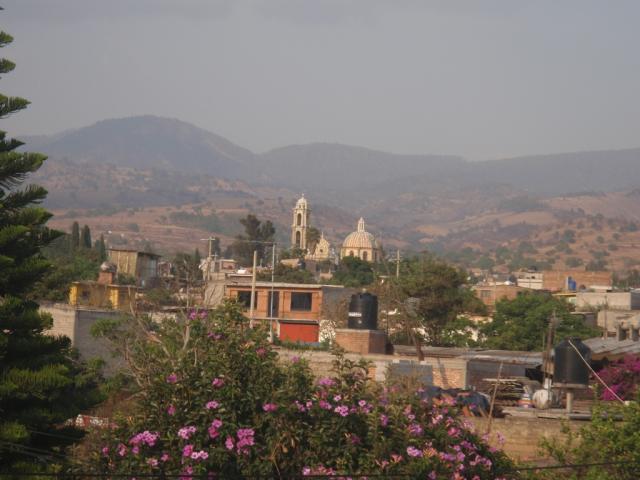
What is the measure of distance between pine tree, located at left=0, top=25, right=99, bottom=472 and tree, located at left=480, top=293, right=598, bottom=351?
1151 inches

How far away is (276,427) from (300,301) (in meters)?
42.6

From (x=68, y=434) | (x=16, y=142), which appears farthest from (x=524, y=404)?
(x=16, y=142)

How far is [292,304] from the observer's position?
5416 centimetres

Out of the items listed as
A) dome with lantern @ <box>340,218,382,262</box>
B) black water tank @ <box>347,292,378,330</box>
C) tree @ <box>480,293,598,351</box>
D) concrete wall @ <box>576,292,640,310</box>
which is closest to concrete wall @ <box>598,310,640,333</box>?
tree @ <box>480,293,598,351</box>

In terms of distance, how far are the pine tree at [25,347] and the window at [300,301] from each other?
3681 centimetres

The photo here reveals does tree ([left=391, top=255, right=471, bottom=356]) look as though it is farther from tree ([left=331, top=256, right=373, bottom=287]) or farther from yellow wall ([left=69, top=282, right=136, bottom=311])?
tree ([left=331, top=256, right=373, bottom=287])

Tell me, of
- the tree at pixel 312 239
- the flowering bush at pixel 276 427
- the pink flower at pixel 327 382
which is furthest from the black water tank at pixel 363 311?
the tree at pixel 312 239

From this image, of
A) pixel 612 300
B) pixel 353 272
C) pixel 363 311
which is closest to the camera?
pixel 363 311

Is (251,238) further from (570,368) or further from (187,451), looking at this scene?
(187,451)

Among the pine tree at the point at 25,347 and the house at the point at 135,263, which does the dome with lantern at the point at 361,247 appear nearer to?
the house at the point at 135,263

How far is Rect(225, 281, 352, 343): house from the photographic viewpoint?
173 ft

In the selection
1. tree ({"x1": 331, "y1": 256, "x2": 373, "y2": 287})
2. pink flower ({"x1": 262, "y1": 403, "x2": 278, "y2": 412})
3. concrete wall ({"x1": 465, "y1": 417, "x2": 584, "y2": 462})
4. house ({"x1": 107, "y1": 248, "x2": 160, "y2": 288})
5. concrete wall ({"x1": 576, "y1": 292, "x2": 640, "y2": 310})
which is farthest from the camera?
tree ({"x1": 331, "y1": 256, "x2": 373, "y2": 287})

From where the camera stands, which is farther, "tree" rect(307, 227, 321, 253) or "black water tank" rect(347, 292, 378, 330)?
"tree" rect(307, 227, 321, 253)

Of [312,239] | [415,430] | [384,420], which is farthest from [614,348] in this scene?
[312,239]
